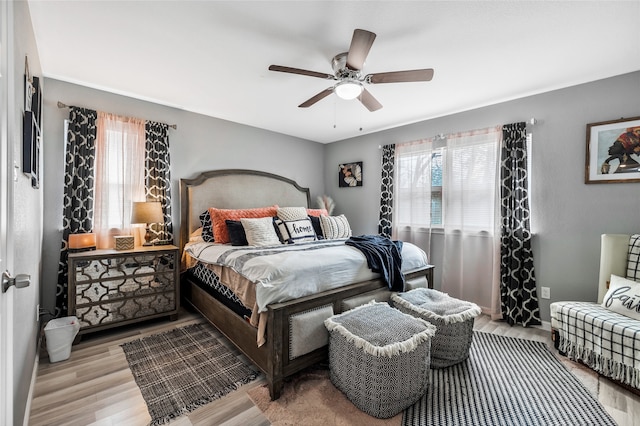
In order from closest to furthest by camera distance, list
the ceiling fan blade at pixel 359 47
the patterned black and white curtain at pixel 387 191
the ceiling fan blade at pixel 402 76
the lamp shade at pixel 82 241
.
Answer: the ceiling fan blade at pixel 359 47, the ceiling fan blade at pixel 402 76, the lamp shade at pixel 82 241, the patterned black and white curtain at pixel 387 191

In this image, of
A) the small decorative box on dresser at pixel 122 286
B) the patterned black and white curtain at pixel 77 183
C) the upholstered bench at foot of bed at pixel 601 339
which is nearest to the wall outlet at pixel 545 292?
the upholstered bench at foot of bed at pixel 601 339

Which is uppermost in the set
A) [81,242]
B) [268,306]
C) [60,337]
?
[81,242]

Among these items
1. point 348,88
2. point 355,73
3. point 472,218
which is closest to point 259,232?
point 348,88

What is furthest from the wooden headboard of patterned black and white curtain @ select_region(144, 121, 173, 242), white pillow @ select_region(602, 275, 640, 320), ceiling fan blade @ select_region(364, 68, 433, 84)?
white pillow @ select_region(602, 275, 640, 320)

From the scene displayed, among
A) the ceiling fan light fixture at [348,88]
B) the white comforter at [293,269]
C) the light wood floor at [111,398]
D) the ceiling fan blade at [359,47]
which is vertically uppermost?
the ceiling fan blade at [359,47]

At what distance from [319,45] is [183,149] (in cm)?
232

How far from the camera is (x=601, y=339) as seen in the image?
6.61 ft

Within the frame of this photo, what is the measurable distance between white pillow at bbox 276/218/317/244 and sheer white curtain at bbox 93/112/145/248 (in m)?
1.62

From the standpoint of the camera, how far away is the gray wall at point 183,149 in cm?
267

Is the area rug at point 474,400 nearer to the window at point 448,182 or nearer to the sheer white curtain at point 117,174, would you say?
the window at point 448,182

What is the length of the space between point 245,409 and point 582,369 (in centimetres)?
256

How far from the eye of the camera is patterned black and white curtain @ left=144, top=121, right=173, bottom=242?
3193mm

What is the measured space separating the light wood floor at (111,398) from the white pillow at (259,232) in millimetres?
1355

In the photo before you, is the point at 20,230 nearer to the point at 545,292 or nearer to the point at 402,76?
the point at 402,76
